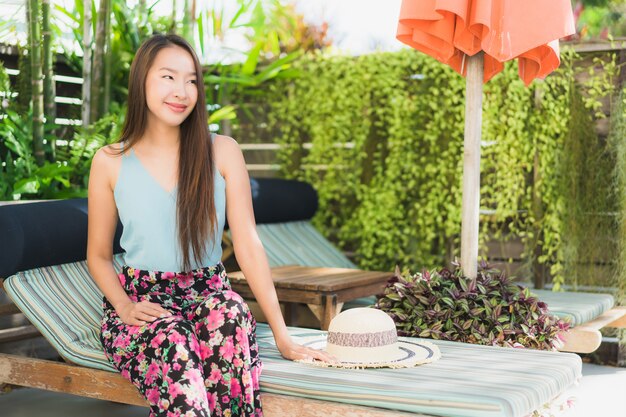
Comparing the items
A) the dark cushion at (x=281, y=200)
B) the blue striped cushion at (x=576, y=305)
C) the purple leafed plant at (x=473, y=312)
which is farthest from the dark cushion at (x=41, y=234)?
the blue striped cushion at (x=576, y=305)

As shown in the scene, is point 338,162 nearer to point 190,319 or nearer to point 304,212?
point 304,212

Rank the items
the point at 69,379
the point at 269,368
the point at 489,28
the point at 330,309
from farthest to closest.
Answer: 1. the point at 330,309
2. the point at 489,28
3. the point at 69,379
4. the point at 269,368

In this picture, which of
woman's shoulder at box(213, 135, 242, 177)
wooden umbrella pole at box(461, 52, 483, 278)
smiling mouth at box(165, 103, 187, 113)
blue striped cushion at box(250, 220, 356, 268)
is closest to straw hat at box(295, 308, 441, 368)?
woman's shoulder at box(213, 135, 242, 177)

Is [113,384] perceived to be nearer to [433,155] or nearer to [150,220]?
[150,220]

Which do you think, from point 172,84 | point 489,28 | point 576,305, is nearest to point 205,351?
point 172,84

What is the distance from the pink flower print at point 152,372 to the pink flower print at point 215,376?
163 millimetres

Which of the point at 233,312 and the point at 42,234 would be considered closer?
the point at 233,312

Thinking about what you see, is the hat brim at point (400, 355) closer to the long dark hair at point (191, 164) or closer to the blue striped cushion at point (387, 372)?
the blue striped cushion at point (387, 372)

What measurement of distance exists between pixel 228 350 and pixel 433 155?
3.32m

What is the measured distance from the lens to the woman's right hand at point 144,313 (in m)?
2.68

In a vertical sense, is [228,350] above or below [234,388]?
above

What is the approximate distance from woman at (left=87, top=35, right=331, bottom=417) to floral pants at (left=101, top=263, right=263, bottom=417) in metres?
0.01

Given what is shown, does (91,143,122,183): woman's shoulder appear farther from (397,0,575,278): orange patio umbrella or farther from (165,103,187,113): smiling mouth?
(397,0,575,278): orange patio umbrella

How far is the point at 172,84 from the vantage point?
115 inches
